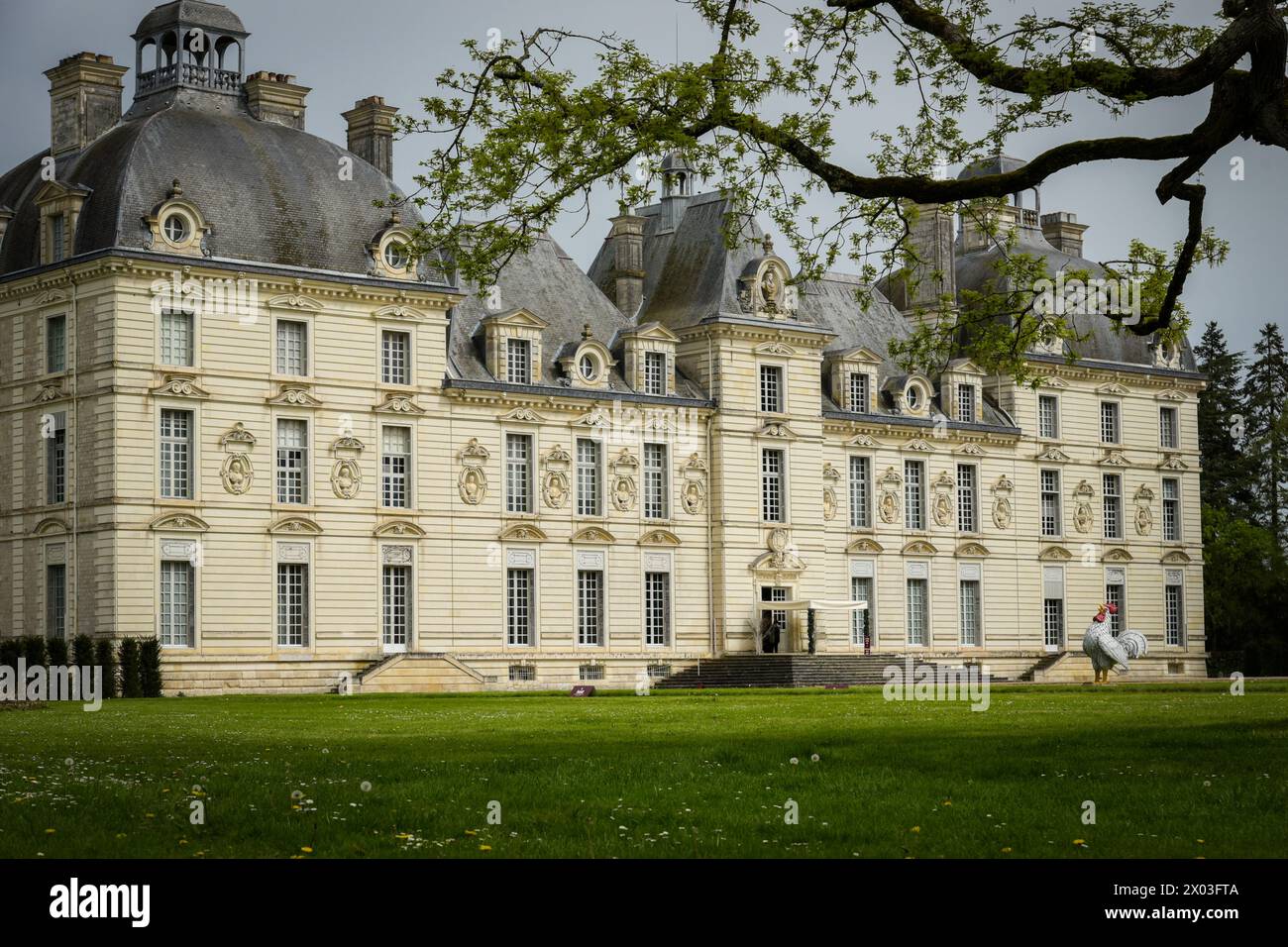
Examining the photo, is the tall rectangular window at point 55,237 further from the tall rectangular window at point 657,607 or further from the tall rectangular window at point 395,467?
the tall rectangular window at point 657,607

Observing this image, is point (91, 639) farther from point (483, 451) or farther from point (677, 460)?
point (677, 460)

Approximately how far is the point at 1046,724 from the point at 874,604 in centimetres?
4094

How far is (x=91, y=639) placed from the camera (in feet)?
156

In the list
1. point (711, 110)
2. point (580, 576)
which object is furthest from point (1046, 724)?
point (580, 576)

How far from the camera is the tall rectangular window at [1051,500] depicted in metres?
71.7

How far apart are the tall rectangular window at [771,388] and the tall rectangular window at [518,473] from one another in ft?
29.5

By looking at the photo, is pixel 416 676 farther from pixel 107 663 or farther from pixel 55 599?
pixel 55 599

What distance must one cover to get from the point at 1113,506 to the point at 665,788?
5998 cm

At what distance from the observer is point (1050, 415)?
71.9m

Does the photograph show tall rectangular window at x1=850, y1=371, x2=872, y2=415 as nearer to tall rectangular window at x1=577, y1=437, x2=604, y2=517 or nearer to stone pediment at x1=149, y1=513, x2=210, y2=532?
tall rectangular window at x1=577, y1=437, x2=604, y2=517

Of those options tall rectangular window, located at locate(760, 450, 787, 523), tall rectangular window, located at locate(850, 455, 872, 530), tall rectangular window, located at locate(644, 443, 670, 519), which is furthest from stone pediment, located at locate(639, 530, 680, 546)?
tall rectangular window, located at locate(850, 455, 872, 530)

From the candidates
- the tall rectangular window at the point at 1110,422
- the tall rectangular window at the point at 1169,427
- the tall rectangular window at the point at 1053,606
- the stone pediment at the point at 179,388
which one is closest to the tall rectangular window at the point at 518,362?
the stone pediment at the point at 179,388

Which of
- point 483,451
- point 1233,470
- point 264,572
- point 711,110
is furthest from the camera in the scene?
point 1233,470
